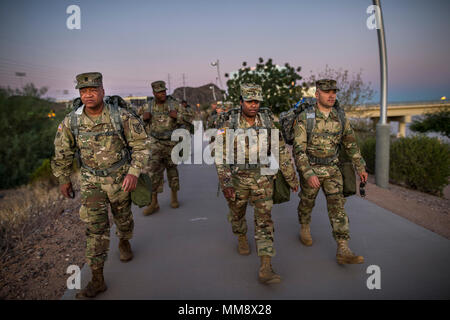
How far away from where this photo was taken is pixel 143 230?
4793 mm

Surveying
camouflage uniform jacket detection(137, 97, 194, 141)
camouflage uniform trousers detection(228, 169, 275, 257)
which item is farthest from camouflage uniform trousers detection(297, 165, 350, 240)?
camouflage uniform jacket detection(137, 97, 194, 141)

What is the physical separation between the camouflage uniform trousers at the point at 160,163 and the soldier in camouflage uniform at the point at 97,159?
2.16m

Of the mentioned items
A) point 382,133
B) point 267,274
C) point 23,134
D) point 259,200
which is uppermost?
point 23,134

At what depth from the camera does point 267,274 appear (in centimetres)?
315

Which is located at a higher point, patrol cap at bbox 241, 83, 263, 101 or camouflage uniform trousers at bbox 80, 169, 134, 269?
patrol cap at bbox 241, 83, 263, 101

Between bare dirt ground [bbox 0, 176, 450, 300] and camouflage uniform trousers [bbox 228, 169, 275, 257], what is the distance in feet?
6.90

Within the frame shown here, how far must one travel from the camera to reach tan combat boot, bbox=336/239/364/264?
10.9ft

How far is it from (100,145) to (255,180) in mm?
1687

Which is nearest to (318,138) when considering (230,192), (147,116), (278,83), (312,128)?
(312,128)

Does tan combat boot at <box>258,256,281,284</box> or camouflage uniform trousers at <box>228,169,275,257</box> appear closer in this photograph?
tan combat boot at <box>258,256,281,284</box>

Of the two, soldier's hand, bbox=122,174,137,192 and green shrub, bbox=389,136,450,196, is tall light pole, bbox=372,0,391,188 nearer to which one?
green shrub, bbox=389,136,450,196

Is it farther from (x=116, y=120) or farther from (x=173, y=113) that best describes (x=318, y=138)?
(x=173, y=113)
